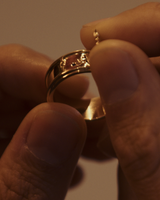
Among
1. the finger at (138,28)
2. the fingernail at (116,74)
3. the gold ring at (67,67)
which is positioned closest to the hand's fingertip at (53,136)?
the gold ring at (67,67)

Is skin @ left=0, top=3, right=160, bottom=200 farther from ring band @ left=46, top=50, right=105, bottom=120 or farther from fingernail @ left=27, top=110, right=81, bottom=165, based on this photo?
ring band @ left=46, top=50, right=105, bottom=120

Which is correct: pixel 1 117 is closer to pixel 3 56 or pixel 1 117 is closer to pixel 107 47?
pixel 3 56

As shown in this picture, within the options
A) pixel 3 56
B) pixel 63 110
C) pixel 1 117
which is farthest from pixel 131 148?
pixel 1 117

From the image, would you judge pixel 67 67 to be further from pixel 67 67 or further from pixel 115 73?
pixel 115 73

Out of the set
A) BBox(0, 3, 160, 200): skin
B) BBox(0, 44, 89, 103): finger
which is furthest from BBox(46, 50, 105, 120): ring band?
BBox(0, 44, 89, 103): finger

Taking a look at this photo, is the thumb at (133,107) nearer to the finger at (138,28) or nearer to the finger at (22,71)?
the finger at (138,28)

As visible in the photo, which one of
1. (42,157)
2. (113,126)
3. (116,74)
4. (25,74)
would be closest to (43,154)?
(42,157)

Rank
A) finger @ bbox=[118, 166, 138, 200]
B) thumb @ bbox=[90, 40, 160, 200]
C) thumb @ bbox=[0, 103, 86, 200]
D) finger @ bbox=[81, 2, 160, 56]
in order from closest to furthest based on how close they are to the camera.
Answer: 1. thumb @ bbox=[90, 40, 160, 200]
2. thumb @ bbox=[0, 103, 86, 200]
3. finger @ bbox=[81, 2, 160, 56]
4. finger @ bbox=[118, 166, 138, 200]
